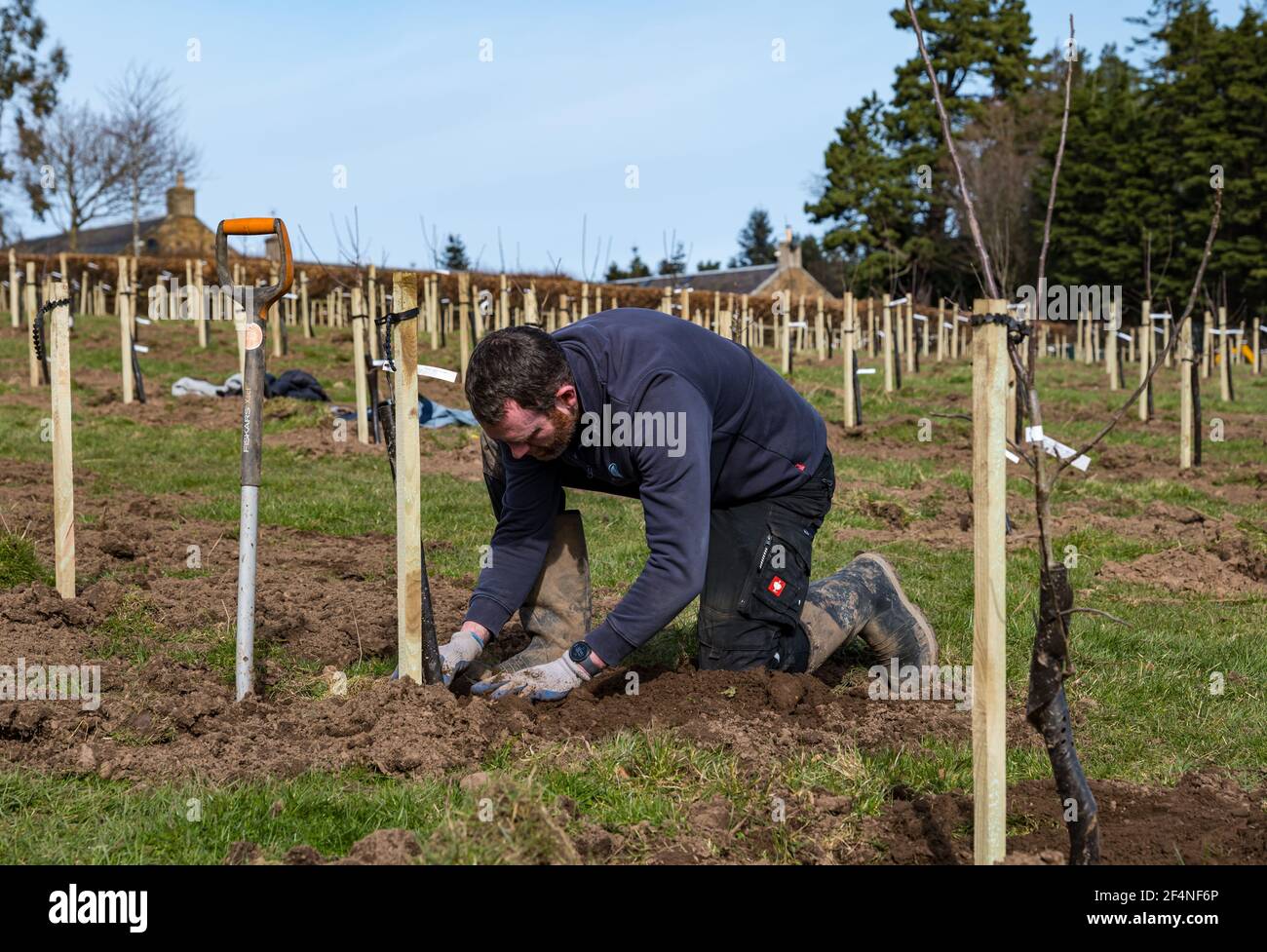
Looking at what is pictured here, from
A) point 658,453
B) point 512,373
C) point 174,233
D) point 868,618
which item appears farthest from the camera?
point 174,233

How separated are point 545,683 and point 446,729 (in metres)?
0.45

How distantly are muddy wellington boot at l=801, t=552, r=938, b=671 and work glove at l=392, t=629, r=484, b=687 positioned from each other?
132cm

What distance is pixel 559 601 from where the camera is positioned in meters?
4.55

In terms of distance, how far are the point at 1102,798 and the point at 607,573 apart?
360 centimetres

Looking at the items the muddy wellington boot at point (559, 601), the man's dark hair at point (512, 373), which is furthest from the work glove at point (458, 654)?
the man's dark hair at point (512, 373)

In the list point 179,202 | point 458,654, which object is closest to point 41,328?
point 458,654

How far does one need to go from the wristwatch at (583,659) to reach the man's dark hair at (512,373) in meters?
0.88

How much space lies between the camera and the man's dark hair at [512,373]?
3.52 metres

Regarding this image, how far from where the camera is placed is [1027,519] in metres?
8.62

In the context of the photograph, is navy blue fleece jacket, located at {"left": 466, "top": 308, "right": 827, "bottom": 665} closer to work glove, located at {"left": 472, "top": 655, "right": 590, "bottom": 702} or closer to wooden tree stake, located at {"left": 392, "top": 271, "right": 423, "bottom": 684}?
work glove, located at {"left": 472, "top": 655, "right": 590, "bottom": 702}

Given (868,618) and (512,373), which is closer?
(512,373)

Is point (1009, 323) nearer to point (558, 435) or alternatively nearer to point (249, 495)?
point (558, 435)

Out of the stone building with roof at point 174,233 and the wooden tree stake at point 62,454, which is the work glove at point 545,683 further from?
the stone building with roof at point 174,233
